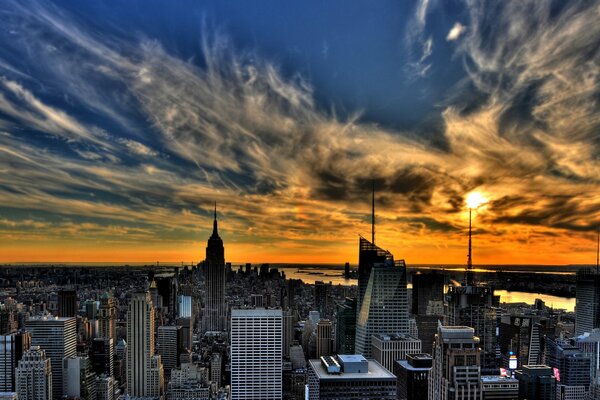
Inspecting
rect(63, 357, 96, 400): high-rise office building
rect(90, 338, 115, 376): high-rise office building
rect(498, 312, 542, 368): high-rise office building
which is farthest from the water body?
rect(63, 357, 96, 400): high-rise office building

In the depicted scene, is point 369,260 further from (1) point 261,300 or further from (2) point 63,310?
(2) point 63,310

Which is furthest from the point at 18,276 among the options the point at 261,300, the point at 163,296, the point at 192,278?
the point at 192,278

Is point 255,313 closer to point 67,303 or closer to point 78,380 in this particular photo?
point 78,380

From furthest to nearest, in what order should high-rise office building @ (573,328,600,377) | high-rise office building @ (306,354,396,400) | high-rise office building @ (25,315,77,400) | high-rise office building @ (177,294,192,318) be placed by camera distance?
1. high-rise office building @ (177,294,192,318)
2. high-rise office building @ (25,315,77,400)
3. high-rise office building @ (573,328,600,377)
4. high-rise office building @ (306,354,396,400)

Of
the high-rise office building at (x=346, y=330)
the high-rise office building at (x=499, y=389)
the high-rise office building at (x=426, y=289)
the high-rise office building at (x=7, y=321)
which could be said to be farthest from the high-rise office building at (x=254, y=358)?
the high-rise office building at (x=426, y=289)

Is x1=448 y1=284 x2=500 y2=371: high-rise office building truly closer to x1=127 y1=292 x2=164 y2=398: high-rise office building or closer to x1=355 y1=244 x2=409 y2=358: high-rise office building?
x1=355 y1=244 x2=409 y2=358: high-rise office building

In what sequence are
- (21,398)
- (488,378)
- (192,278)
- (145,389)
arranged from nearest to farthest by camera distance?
(488,378) < (21,398) < (145,389) < (192,278)

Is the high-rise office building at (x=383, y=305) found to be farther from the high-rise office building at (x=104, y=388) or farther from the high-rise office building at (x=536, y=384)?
the high-rise office building at (x=104, y=388)
